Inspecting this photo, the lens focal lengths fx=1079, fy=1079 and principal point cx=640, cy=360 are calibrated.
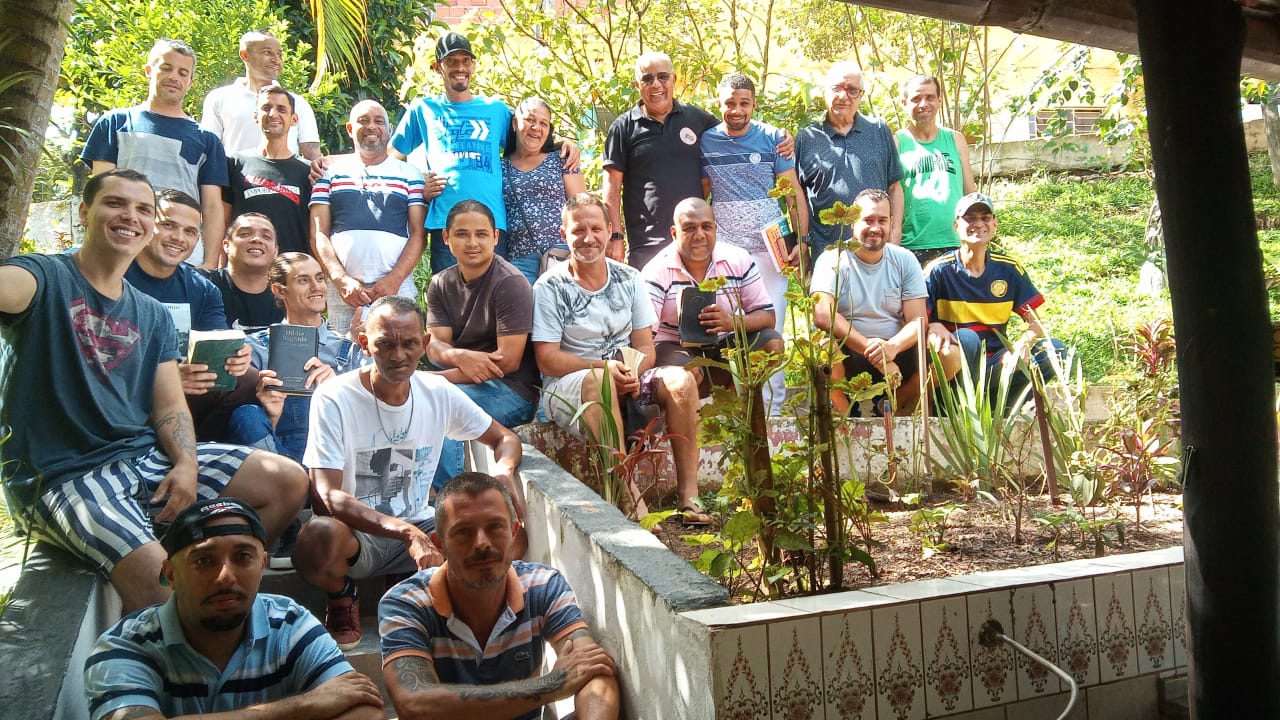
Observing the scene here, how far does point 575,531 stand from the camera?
391 centimetres

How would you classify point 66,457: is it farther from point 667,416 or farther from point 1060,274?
point 1060,274

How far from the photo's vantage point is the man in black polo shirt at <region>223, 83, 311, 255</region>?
6.19 meters

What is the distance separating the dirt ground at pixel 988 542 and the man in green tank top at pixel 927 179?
288cm

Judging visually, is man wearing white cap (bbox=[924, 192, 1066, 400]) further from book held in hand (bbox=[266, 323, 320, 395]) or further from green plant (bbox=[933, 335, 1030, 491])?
book held in hand (bbox=[266, 323, 320, 395])

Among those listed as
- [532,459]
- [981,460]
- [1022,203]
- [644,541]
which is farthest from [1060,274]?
[644,541]

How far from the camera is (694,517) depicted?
4.64 meters

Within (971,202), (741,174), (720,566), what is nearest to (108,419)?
(720,566)

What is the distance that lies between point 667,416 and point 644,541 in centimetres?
153

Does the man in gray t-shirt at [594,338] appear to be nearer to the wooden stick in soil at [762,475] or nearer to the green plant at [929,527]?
the green plant at [929,527]

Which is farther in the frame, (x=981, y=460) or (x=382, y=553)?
(x=981, y=460)

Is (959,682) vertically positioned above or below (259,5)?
below

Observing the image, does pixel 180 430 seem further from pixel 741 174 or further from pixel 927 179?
pixel 927 179

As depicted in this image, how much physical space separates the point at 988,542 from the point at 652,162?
3.45 metres

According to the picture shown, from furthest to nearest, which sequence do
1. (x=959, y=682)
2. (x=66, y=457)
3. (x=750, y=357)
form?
1. (x=66, y=457)
2. (x=750, y=357)
3. (x=959, y=682)
